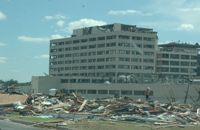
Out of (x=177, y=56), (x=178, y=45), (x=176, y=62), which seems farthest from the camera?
(x=178, y=45)

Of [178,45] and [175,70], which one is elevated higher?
[178,45]

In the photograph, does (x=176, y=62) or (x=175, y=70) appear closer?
(x=176, y=62)

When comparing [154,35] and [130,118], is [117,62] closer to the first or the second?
[154,35]

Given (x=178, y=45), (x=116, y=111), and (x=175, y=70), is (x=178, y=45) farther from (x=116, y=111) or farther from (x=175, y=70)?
(x=116, y=111)

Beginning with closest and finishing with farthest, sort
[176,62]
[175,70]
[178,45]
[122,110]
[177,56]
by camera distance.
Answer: [122,110]
[176,62]
[175,70]
[177,56]
[178,45]

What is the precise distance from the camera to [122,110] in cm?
4172

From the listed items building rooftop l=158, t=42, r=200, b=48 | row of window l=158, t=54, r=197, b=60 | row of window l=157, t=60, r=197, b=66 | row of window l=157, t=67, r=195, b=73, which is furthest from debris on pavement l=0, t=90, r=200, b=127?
building rooftop l=158, t=42, r=200, b=48

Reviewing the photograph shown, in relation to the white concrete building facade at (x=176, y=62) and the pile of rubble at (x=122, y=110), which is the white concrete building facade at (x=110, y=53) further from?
the pile of rubble at (x=122, y=110)

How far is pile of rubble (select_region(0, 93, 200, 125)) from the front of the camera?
117 ft

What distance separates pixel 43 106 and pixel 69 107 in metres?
3.88

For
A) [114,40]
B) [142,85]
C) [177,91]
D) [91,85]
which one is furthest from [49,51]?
[177,91]

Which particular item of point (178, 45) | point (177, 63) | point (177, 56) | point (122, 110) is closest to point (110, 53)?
point (177, 63)

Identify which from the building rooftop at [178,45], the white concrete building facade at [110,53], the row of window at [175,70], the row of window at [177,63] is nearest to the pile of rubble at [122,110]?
the white concrete building facade at [110,53]

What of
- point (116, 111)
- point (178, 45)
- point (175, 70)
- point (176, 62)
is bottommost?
point (116, 111)
